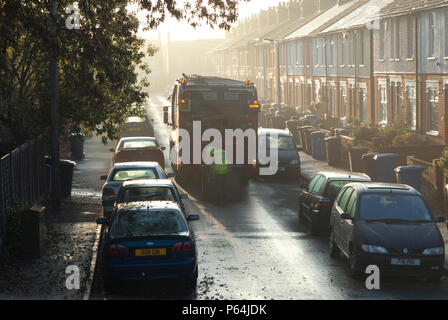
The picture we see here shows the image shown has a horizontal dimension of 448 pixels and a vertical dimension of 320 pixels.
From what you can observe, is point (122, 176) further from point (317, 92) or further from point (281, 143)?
point (317, 92)

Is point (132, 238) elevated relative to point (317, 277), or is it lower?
elevated

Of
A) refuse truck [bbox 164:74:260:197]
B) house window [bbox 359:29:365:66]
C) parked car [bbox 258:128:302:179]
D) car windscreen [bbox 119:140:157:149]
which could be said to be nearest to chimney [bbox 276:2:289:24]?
house window [bbox 359:29:365:66]

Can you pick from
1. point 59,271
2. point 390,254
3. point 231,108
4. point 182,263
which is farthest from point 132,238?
point 231,108

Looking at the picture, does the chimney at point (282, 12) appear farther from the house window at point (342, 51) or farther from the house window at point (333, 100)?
the house window at point (342, 51)

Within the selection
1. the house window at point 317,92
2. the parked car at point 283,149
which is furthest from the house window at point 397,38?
the house window at point 317,92

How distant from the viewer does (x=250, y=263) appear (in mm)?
15977

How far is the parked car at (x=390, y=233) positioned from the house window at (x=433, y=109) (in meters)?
19.1

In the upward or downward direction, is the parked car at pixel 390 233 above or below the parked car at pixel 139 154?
below

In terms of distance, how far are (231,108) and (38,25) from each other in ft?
41.3

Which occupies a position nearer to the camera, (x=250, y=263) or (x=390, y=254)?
(x=390, y=254)

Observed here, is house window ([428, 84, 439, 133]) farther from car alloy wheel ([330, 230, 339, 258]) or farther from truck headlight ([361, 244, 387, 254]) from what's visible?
truck headlight ([361, 244, 387, 254])

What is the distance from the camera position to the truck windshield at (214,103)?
2755cm

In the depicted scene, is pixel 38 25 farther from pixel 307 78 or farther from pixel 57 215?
pixel 307 78

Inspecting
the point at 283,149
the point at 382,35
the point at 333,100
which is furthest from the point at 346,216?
the point at 333,100
